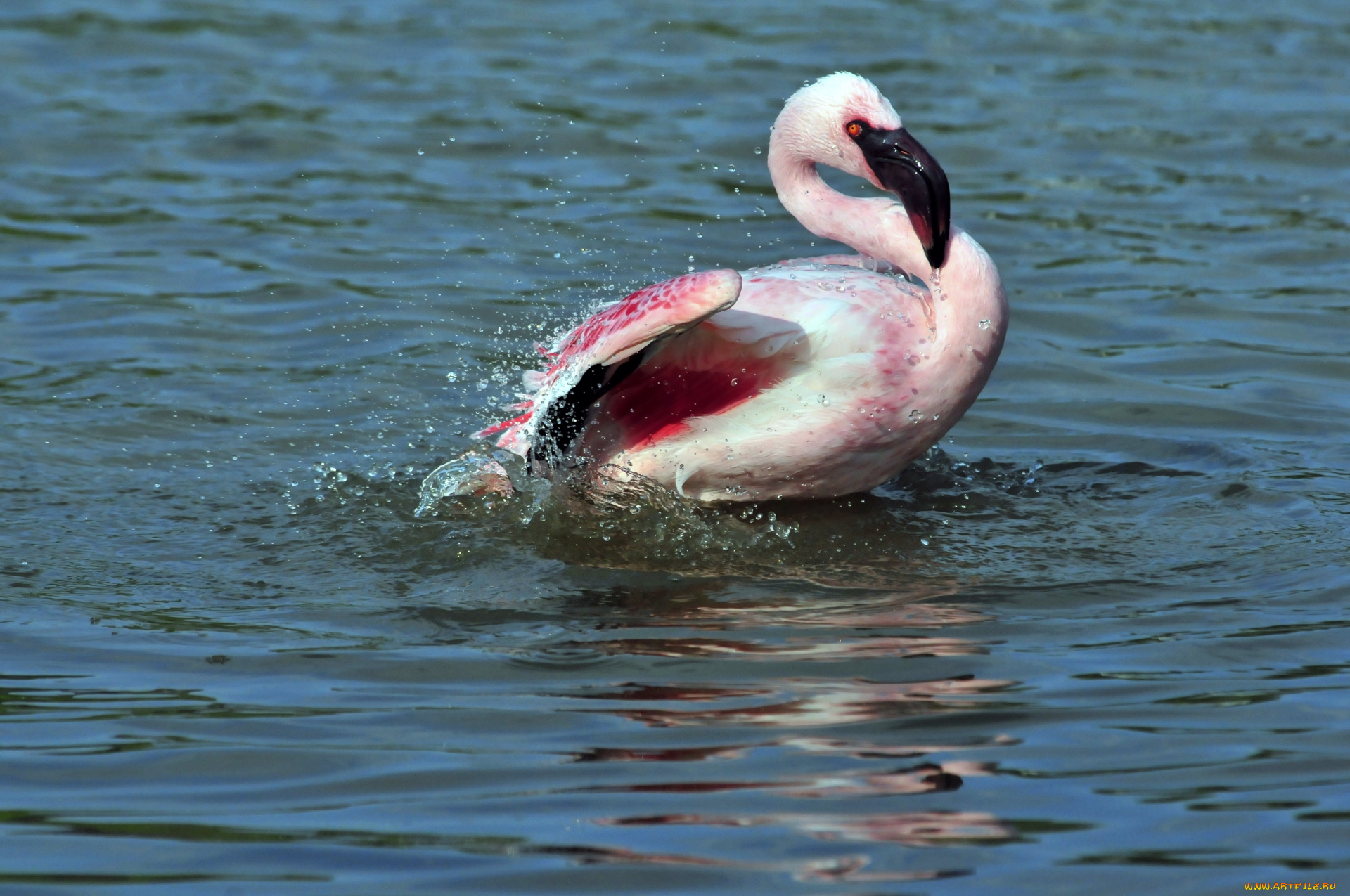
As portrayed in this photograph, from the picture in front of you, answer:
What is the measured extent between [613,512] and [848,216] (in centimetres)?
129

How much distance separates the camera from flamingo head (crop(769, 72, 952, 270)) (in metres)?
5.54

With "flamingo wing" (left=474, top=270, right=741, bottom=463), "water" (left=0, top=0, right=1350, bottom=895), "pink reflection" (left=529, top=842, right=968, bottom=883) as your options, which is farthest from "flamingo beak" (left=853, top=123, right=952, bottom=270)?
"pink reflection" (left=529, top=842, right=968, bottom=883)

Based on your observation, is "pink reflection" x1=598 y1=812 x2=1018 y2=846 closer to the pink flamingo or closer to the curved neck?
the pink flamingo

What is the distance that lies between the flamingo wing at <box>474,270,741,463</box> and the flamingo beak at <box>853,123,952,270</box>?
2.16 feet

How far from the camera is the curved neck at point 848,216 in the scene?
5.77 metres

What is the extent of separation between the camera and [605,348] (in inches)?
216

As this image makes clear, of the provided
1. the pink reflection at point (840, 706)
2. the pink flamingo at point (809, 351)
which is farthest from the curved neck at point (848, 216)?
the pink reflection at point (840, 706)

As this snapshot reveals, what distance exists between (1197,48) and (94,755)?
1064 cm

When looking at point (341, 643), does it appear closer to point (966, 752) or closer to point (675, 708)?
point (675, 708)

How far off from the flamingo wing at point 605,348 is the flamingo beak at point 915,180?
658mm

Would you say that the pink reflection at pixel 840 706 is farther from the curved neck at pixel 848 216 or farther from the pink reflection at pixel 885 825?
the curved neck at pixel 848 216

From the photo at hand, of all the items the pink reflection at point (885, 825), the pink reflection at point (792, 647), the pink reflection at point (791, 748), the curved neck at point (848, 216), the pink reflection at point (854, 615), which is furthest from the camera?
the curved neck at point (848, 216)

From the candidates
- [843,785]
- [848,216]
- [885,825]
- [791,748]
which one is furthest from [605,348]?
[885,825]

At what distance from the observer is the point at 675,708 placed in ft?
14.0
